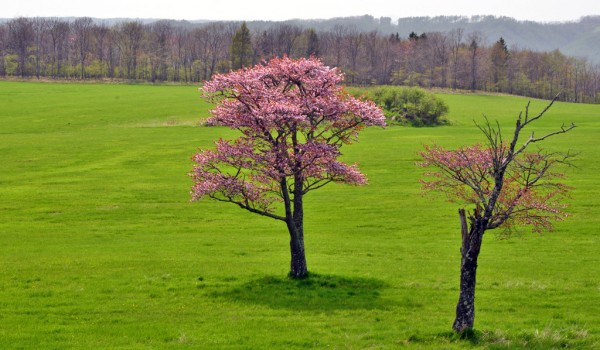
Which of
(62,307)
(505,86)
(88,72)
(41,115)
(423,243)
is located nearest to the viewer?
(62,307)

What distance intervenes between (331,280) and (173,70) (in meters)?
169

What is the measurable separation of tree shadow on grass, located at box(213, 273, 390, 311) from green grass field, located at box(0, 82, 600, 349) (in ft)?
0.39

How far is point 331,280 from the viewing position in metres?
29.3

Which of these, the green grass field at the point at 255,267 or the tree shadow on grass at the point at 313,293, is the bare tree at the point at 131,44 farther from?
the tree shadow on grass at the point at 313,293

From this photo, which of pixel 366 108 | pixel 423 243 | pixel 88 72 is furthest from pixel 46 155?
pixel 88 72

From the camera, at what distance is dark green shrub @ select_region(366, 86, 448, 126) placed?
112 m

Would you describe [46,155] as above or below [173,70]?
below

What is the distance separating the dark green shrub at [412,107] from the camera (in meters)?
112

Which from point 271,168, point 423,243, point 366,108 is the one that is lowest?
point 423,243

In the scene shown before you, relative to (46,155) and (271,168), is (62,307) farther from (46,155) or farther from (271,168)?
(46,155)

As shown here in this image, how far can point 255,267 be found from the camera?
3253 centimetres

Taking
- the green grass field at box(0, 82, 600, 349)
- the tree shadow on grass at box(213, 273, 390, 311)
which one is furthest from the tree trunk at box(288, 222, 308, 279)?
the green grass field at box(0, 82, 600, 349)

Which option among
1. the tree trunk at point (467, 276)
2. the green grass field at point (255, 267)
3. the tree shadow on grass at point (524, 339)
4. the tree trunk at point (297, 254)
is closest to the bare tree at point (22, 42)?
the green grass field at point (255, 267)

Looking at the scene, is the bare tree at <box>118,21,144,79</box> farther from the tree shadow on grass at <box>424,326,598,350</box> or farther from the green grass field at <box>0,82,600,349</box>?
the tree shadow on grass at <box>424,326,598,350</box>
